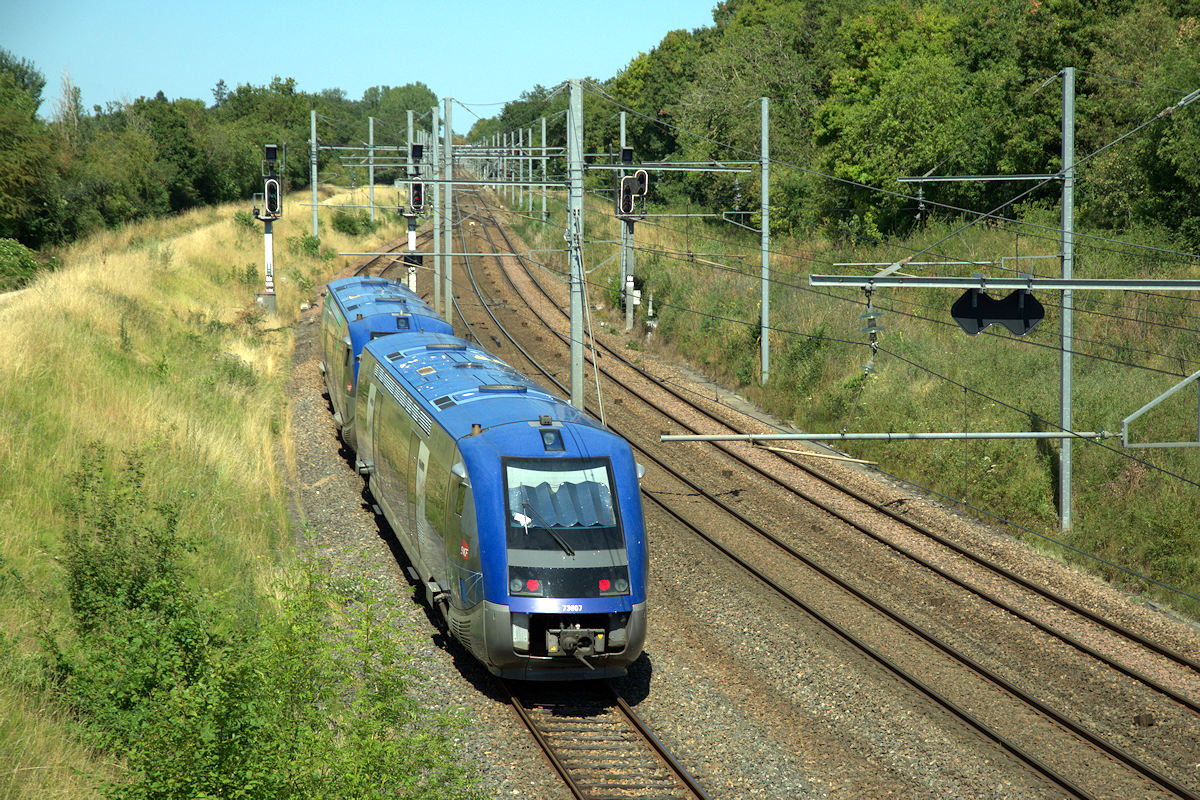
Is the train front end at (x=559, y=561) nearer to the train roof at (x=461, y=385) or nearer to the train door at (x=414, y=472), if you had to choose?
the train roof at (x=461, y=385)

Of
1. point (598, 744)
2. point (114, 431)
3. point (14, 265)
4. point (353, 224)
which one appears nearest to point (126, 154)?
point (353, 224)

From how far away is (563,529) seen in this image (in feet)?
35.2

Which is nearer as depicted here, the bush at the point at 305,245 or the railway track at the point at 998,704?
the railway track at the point at 998,704

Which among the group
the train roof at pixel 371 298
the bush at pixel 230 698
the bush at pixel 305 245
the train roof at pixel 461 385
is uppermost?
the bush at pixel 305 245

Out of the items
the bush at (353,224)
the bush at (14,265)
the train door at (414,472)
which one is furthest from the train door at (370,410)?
the bush at (353,224)

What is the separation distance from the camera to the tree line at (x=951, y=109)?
81.4 ft

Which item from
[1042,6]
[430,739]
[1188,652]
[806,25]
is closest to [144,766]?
[430,739]

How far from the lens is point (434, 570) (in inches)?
485

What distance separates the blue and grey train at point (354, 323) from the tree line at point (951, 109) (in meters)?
6.03

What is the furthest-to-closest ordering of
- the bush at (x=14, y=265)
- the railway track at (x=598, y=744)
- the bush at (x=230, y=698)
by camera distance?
the bush at (x=14, y=265)
the railway track at (x=598, y=744)
the bush at (x=230, y=698)

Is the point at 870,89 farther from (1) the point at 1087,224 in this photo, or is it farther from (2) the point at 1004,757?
(2) the point at 1004,757

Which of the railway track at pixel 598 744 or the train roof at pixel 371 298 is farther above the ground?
the train roof at pixel 371 298

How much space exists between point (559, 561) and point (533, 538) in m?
0.37

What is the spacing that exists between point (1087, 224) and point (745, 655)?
824 inches
